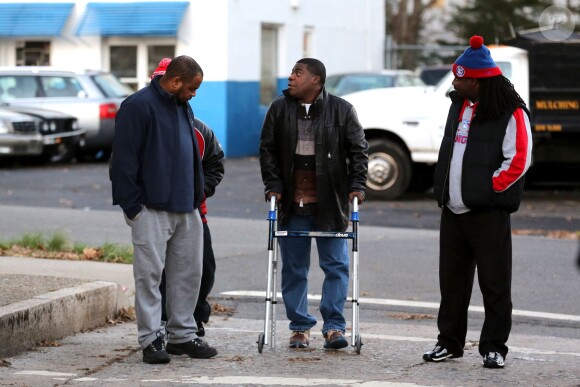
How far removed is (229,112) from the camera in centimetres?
2595

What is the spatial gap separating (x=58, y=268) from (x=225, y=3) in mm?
16135

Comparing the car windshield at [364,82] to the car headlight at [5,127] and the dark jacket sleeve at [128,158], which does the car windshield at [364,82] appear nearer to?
the car headlight at [5,127]

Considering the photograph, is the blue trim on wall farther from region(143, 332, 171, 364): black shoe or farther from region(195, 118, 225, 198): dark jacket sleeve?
region(143, 332, 171, 364): black shoe

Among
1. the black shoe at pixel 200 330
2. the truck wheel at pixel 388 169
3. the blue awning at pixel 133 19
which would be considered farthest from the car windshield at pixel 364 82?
the black shoe at pixel 200 330

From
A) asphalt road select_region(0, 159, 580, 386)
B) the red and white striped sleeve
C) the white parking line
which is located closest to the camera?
asphalt road select_region(0, 159, 580, 386)

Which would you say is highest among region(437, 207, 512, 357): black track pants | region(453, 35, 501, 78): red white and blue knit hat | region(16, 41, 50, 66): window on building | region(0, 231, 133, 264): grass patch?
region(16, 41, 50, 66): window on building

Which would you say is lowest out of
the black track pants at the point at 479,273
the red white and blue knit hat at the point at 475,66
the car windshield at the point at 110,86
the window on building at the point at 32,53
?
the black track pants at the point at 479,273

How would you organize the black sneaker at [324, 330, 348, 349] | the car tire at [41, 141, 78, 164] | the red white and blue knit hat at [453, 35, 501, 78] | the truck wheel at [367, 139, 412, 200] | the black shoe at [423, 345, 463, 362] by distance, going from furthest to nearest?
1. the car tire at [41, 141, 78, 164]
2. the truck wheel at [367, 139, 412, 200]
3. the black sneaker at [324, 330, 348, 349]
4. the black shoe at [423, 345, 463, 362]
5. the red white and blue knit hat at [453, 35, 501, 78]

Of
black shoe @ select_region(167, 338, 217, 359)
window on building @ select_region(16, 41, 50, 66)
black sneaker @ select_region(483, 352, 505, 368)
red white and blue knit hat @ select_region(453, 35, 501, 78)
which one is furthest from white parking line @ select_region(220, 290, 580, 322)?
window on building @ select_region(16, 41, 50, 66)

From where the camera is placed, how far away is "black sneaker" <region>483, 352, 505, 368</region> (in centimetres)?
718

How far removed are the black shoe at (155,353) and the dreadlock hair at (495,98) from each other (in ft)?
7.21

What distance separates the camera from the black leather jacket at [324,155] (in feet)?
25.4

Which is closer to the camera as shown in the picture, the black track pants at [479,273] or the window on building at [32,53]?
the black track pants at [479,273]

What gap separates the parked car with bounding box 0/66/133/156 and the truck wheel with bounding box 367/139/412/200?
6953mm
